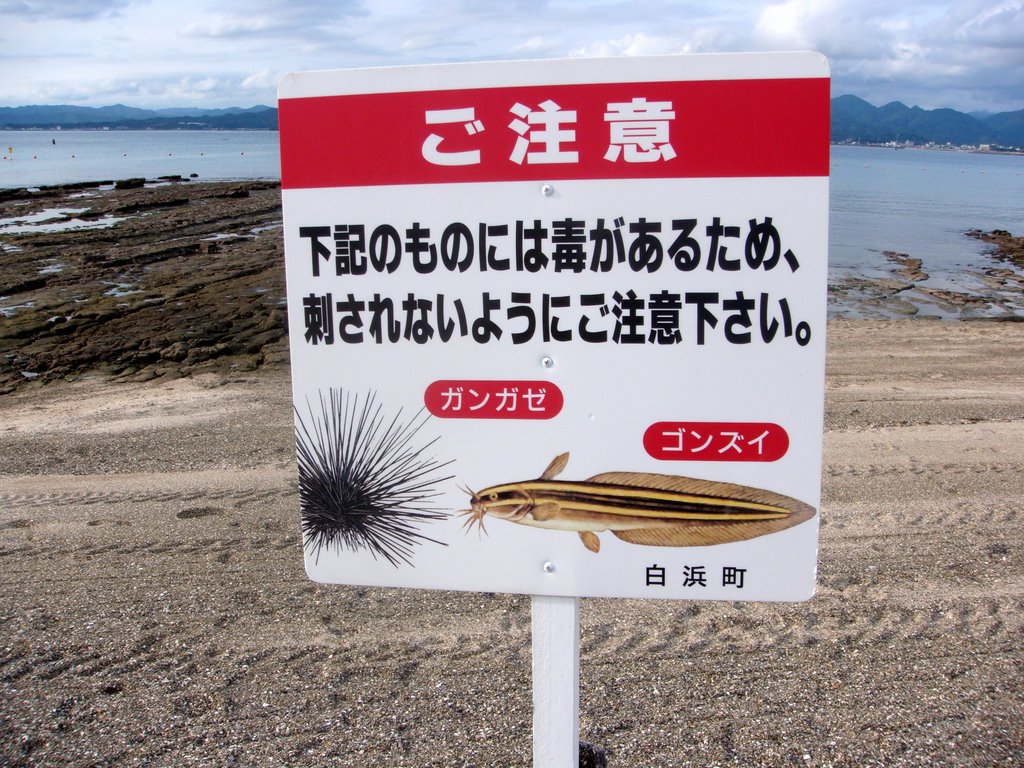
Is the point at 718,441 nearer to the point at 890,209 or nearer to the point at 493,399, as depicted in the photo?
the point at 493,399

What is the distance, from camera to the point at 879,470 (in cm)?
615

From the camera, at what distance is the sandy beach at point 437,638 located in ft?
10.3

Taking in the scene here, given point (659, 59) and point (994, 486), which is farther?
point (994, 486)

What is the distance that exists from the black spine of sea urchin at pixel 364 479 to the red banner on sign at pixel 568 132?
506 mm

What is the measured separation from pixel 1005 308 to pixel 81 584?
1583cm

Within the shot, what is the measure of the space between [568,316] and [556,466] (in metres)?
0.31

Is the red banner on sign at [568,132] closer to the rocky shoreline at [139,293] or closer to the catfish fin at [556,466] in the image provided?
the catfish fin at [556,466]

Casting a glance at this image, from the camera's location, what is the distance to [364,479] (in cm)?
184

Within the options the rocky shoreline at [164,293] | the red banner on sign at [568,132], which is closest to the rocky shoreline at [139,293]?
the rocky shoreline at [164,293]

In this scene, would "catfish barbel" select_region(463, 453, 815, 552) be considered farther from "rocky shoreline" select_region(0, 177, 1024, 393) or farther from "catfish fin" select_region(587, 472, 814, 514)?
"rocky shoreline" select_region(0, 177, 1024, 393)

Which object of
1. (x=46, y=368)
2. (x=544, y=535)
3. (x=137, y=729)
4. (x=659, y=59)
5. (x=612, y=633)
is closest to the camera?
(x=659, y=59)

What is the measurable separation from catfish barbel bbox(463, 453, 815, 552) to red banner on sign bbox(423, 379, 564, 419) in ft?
0.39

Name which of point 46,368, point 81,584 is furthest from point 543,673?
point 46,368

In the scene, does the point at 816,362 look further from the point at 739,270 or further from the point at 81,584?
the point at 81,584
